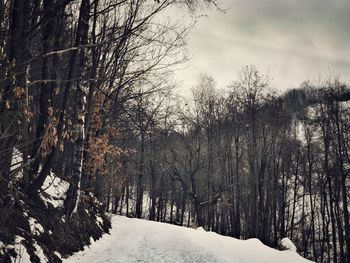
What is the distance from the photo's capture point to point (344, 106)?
3012 cm

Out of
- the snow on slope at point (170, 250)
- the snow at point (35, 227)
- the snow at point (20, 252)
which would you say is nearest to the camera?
the snow at point (20, 252)

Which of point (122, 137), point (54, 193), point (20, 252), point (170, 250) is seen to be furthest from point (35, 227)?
point (122, 137)

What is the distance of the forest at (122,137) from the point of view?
621 centimetres

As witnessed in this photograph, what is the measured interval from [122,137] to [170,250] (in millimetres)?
16481

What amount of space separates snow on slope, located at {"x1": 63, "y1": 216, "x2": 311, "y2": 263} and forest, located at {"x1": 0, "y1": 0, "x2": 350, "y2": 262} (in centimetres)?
64

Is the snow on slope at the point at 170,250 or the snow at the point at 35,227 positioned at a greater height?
the snow at the point at 35,227

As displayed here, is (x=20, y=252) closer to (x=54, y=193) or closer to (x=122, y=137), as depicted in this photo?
(x=54, y=193)

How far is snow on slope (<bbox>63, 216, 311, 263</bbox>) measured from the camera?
927 centimetres

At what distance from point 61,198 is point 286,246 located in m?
10.9

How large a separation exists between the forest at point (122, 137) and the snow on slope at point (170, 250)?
637mm

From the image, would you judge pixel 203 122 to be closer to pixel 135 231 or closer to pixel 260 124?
pixel 260 124

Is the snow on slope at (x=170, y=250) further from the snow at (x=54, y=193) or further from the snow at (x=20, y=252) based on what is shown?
the snow at (x=20, y=252)

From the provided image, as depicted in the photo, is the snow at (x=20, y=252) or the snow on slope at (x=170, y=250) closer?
the snow at (x=20, y=252)

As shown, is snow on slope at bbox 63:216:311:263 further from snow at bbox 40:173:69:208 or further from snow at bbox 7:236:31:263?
snow at bbox 7:236:31:263
